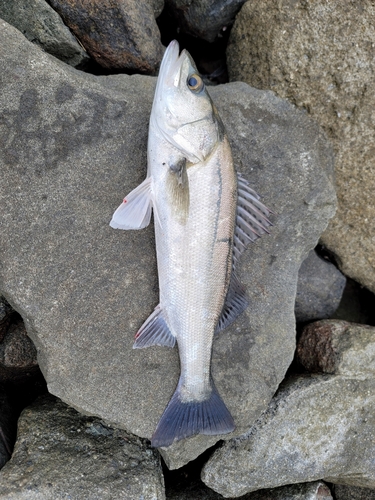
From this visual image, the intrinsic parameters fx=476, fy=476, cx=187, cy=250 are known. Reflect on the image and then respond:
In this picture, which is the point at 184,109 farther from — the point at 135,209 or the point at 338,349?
the point at 338,349

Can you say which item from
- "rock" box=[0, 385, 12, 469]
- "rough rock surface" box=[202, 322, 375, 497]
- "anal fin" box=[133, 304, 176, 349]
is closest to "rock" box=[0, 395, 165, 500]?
"rock" box=[0, 385, 12, 469]

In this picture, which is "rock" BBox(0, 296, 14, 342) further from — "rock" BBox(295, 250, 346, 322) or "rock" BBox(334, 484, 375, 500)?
"rock" BBox(334, 484, 375, 500)

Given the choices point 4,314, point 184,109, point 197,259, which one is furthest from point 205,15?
point 4,314

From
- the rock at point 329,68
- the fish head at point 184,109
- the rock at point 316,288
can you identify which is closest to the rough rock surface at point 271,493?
the rock at point 316,288

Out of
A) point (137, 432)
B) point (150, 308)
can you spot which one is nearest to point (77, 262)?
point (150, 308)

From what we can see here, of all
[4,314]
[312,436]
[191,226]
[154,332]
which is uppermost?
[191,226]
